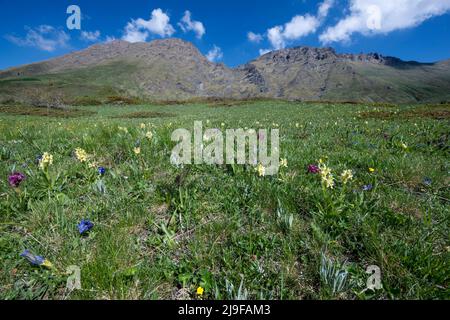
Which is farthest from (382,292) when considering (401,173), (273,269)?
(401,173)

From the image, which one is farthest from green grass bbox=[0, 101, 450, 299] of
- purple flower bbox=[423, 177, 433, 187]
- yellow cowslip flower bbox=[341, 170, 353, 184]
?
yellow cowslip flower bbox=[341, 170, 353, 184]

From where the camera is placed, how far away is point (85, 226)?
8.68 feet

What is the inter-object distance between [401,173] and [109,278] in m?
4.61

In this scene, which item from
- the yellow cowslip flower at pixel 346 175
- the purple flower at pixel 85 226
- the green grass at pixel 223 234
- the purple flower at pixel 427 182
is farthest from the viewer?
the purple flower at pixel 427 182

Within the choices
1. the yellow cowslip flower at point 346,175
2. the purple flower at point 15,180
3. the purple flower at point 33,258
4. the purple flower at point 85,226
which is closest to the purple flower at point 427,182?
the yellow cowslip flower at point 346,175

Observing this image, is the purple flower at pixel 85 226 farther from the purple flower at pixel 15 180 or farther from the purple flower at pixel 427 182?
the purple flower at pixel 427 182

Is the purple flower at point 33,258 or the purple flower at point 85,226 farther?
the purple flower at point 85,226

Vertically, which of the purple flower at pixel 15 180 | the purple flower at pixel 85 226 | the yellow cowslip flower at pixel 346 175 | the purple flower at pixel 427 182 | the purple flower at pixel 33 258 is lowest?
the purple flower at pixel 33 258

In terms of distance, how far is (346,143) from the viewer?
728 centimetres

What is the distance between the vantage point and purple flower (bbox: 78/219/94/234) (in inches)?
103

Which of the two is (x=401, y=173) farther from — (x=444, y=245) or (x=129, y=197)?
(x=129, y=197)

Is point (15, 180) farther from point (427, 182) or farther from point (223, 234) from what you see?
point (427, 182)

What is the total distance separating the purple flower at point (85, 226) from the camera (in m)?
2.61

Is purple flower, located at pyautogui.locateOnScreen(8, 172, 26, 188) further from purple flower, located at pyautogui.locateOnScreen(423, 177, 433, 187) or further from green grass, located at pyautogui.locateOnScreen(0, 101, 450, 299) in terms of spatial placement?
purple flower, located at pyautogui.locateOnScreen(423, 177, 433, 187)
